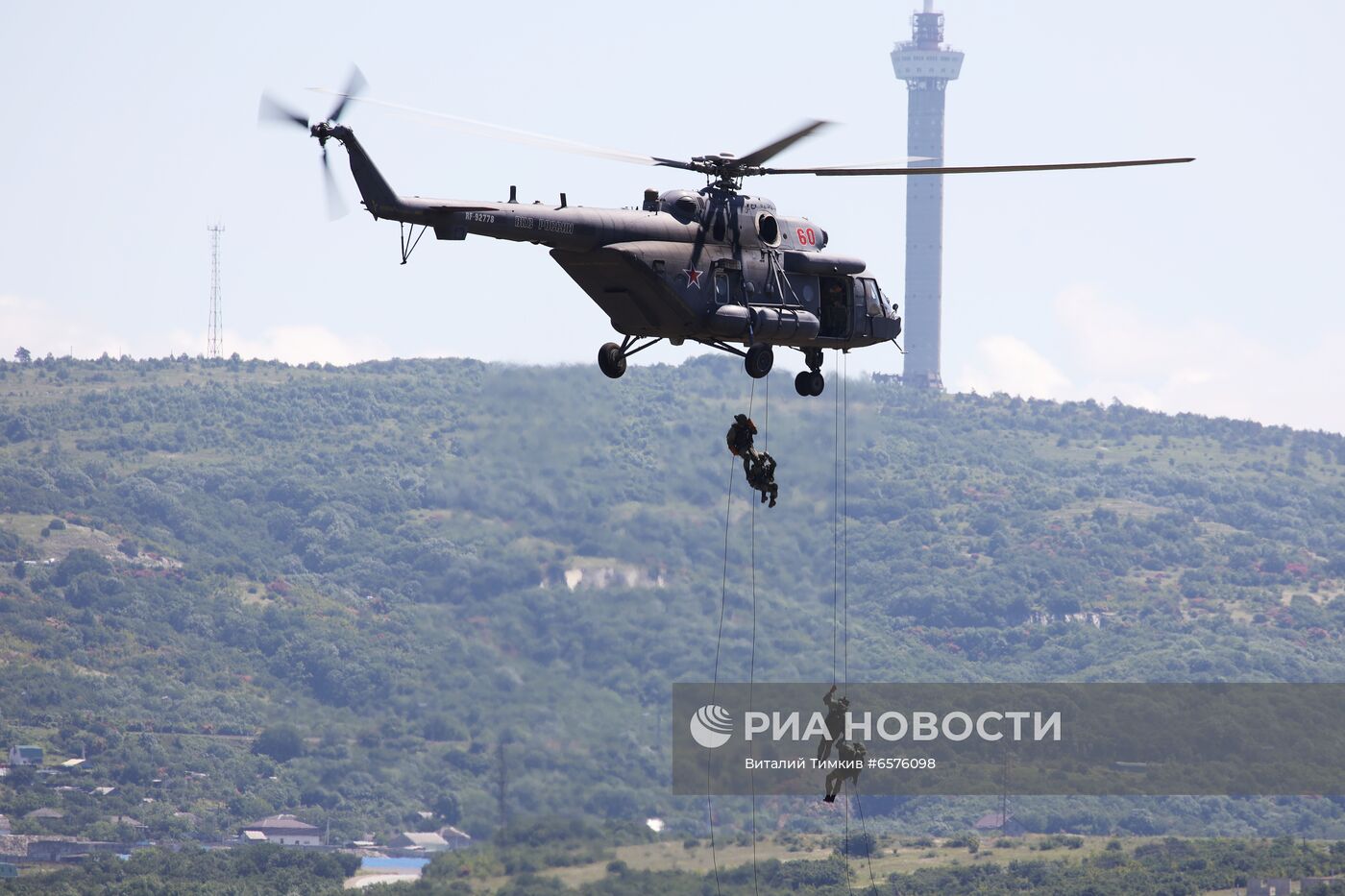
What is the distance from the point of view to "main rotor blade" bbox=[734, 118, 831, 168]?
4253 cm

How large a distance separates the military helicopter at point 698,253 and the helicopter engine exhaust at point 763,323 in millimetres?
27

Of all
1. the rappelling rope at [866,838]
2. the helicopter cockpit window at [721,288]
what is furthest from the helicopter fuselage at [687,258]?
the rappelling rope at [866,838]

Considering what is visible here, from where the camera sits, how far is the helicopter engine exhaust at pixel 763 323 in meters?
45.6

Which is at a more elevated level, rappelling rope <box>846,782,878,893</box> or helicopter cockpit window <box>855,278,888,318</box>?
helicopter cockpit window <box>855,278,888,318</box>

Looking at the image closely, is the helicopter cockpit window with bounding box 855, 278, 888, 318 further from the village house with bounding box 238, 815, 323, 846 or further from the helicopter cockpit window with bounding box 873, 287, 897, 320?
the village house with bounding box 238, 815, 323, 846

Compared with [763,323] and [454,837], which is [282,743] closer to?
[454,837]

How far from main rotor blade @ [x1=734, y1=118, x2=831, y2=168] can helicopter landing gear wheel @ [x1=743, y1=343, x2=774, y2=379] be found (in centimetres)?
367

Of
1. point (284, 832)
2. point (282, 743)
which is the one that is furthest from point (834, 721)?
point (282, 743)

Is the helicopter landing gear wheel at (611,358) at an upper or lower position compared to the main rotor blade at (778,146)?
lower

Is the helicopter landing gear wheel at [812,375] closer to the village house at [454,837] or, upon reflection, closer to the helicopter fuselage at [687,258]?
the helicopter fuselage at [687,258]

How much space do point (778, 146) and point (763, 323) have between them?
3.65 metres

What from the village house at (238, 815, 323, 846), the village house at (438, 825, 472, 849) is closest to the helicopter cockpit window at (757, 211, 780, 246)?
the village house at (438, 825, 472, 849)

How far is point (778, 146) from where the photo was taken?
147 ft

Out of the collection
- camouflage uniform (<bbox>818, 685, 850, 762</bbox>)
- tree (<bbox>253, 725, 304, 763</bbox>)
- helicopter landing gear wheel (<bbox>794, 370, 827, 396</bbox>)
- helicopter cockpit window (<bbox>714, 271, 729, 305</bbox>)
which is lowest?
tree (<bbox>253, 725, 304, 763</bbox>)
